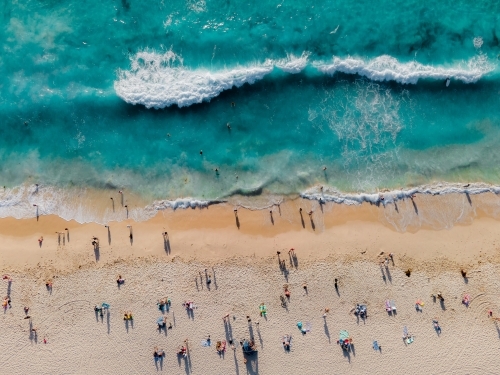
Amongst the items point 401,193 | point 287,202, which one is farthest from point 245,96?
point 401,193

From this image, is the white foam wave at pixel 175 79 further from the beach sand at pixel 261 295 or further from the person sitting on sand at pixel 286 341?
the person sitting on sand at pixel 286 341

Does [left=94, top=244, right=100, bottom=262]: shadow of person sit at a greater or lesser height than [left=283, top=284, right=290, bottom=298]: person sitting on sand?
greater

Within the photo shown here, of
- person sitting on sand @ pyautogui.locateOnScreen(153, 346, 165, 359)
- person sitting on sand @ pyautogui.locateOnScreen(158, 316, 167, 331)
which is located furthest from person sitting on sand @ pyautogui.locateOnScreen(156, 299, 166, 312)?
person sitting on sand @ pyautogui.locateOnScreen(153, 346, 165, 359)

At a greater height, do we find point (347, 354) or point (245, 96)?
point (245, 96)

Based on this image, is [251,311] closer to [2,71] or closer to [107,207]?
[107,207]

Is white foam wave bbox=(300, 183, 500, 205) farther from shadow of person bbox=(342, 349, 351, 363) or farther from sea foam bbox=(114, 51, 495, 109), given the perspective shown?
shadow of person bbox=(342, 349, 351, 363)

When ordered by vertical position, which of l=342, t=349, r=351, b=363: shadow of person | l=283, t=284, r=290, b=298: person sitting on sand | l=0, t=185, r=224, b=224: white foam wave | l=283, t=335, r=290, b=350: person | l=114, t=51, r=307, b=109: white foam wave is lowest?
l=342, t=349, r=351, b=363: shadow of person

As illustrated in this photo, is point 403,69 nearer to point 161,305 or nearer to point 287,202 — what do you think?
point 287,202
